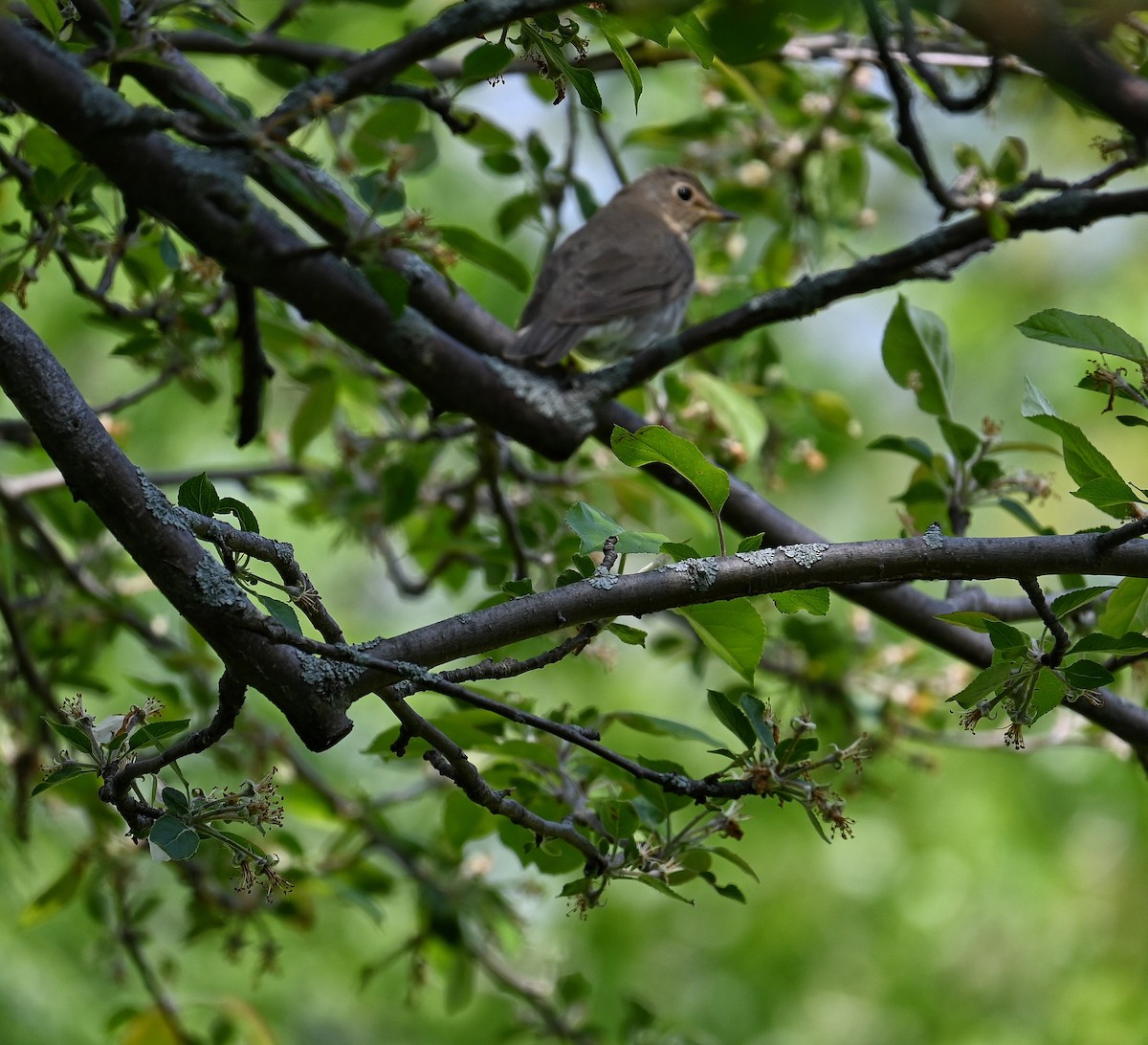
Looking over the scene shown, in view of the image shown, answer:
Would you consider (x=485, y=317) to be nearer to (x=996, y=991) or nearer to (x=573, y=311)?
(x=573, y=311)

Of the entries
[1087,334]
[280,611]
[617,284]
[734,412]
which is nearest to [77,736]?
[280,611]

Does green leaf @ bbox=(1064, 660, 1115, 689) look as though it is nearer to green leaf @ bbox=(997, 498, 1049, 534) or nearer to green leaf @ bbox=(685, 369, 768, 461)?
green leaf @ bbox=(997, 498, 1049, 534)

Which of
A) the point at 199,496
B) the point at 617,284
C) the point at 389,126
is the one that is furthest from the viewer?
the point at 617,284

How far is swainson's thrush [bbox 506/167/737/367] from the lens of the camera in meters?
3.77

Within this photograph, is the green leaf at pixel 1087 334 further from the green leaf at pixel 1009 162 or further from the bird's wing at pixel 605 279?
the bird's wing at pixel 605 279

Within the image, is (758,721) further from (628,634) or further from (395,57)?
→ (395,57)

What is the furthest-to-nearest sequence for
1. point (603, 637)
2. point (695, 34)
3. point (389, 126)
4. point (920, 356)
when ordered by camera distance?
point (603, 637) → point (389, 126) → point (920, 356) → point (695, 34)

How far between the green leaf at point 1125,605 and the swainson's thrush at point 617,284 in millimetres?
1702

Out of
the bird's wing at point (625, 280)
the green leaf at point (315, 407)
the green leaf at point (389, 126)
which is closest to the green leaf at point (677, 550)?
the green leaf at point (389, 126)

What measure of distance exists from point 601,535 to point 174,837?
638 millimetres

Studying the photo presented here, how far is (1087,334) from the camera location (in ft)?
5.42

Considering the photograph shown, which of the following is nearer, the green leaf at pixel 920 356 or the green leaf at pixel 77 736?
the green leaf at pixel 77 736

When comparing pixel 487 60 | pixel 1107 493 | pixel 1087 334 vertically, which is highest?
pixel 487 60

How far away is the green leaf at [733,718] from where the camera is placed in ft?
5.71
